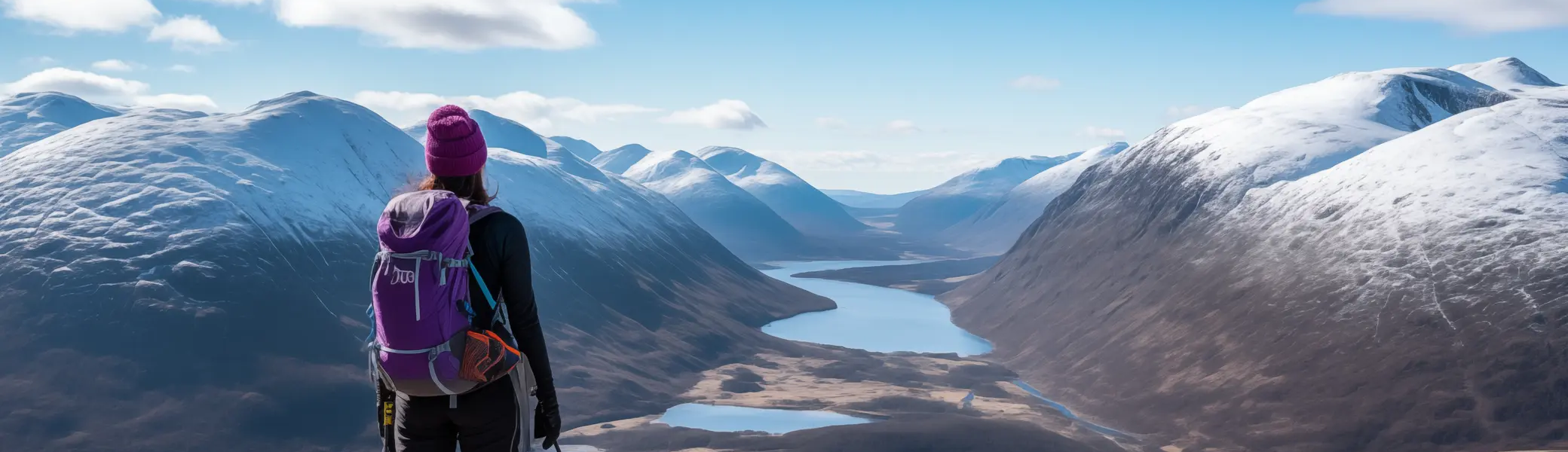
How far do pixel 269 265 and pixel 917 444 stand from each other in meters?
54.2

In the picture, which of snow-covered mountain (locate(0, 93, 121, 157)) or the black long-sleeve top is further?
snow-covered mountain (locate(0, 93, 121, 157))

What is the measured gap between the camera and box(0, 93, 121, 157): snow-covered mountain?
143 metres

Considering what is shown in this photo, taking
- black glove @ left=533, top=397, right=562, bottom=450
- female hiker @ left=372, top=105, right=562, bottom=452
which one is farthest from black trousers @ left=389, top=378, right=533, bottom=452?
black glove @ left=533, top=397, right=562, bottom=450

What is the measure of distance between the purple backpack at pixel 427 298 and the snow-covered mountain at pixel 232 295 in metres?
61.0

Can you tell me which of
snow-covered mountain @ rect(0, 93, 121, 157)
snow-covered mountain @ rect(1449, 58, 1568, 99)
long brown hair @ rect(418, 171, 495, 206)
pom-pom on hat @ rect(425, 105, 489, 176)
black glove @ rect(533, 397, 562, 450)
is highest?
snow-covered mountain @ rect(1449, 58, 1568, 99)

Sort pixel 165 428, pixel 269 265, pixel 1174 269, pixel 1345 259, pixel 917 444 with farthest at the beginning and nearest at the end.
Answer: pixel 1174 269 → pixel 269 265 → pixel 1345 259 → pixel 165 428 → pixel 917 444

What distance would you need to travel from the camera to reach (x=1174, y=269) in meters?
95.4

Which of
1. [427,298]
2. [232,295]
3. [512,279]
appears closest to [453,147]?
[512,279]

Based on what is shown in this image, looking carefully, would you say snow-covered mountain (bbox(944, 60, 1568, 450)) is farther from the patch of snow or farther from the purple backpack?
the purple backpack

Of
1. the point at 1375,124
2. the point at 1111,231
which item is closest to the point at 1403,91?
the point at 1375,124

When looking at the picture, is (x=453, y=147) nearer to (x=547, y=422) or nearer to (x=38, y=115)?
(x=547, y=422)

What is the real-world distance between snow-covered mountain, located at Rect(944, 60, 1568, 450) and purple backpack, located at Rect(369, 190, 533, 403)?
192 ft

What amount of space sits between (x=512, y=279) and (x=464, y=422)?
3.26 feet

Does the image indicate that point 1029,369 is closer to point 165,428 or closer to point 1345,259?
point 1345,259
